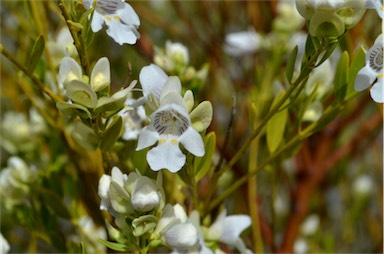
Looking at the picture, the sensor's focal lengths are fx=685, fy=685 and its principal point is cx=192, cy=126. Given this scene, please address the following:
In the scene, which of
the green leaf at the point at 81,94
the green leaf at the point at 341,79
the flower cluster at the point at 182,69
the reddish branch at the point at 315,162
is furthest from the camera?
the reddish branch at the point at 315,162

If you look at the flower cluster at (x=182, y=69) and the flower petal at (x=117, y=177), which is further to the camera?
the flower cluster at (x=182, y=69)

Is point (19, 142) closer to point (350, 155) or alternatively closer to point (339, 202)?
point (350, 155)

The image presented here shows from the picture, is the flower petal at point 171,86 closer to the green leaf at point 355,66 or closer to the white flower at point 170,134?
the white flower at point 170,134

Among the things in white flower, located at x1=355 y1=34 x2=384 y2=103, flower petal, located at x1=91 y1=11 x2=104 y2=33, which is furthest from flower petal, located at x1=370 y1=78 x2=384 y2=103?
flower petal, located at x1=91 y1=11 x2=104 y2=33

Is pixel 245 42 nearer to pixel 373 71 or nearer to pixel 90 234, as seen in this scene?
pixel 90 234

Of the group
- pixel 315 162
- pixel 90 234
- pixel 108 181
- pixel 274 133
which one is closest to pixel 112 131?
pixel 108 181

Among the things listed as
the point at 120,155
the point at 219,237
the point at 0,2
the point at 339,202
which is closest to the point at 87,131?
the point at 120,155

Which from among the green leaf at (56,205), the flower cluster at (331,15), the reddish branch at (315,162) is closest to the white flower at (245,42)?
the reddish branch at (315,162)
